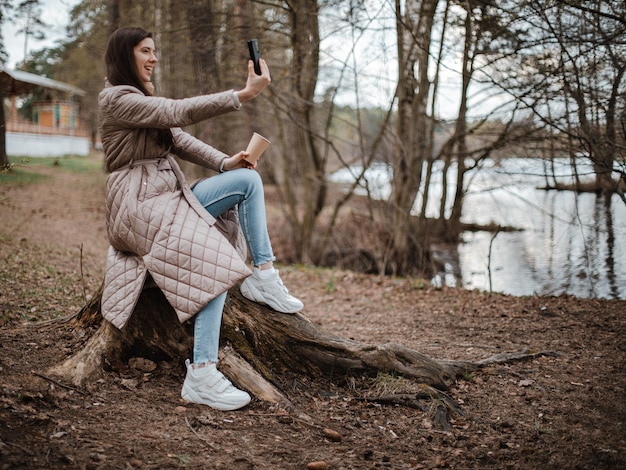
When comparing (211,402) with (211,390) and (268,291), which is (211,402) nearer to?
(211,390)

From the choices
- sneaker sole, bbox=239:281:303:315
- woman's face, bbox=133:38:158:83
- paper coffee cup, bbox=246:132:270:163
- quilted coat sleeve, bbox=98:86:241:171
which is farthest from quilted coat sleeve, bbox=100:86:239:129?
sneaker sole, bbox=239:281:303:315

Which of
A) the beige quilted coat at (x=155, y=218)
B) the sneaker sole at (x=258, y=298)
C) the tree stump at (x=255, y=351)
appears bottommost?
the tree stump at (x=255, y=351)

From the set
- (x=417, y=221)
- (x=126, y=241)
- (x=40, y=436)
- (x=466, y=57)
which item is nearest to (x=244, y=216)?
(x=126, y=241)

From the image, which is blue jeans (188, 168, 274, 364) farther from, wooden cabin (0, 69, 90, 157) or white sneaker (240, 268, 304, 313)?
wooden cabin (0, 69, 90, 157)

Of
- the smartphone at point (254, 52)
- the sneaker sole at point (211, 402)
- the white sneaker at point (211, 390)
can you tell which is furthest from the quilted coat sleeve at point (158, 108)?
the sneaker sole at point (211, 402)

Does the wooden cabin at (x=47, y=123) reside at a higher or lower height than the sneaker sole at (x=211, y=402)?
higher

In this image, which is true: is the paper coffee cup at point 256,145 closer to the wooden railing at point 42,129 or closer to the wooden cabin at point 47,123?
the wooden cabin at point 47,123

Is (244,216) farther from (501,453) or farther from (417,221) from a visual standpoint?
(417,221)

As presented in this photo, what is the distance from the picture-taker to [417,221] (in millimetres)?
10570

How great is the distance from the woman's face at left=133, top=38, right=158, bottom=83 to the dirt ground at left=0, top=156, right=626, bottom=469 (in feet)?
5.70

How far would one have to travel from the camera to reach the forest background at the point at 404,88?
544 centimetres

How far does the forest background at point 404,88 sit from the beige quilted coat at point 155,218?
120 inches

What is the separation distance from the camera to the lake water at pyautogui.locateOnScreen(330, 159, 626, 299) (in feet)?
26.2

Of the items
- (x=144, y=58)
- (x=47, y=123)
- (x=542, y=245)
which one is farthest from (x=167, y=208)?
(x=47, y=123)
